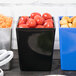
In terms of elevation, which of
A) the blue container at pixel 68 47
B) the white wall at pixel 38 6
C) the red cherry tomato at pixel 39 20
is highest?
the white wall at pixel 38 6

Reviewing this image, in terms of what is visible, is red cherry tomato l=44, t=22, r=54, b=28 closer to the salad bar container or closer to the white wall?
the salad bar container

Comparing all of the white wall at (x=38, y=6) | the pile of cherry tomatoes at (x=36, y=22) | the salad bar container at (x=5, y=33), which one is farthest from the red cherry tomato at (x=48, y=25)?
the white wall at (x=38, y=6)

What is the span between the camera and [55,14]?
1153mm

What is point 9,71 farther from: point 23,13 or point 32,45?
point 23,13

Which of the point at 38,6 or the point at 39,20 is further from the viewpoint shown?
the point at 38,6

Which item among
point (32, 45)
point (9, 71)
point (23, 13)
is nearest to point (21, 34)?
point (32, 45)

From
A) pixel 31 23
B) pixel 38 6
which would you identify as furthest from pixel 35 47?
pixel 38 6

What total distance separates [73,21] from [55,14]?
23cm

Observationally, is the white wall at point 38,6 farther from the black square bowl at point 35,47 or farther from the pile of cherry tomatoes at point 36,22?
the black square bowl at point 35,47

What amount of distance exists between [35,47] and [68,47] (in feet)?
0.41

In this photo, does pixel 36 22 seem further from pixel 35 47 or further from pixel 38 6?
pixel 38 6

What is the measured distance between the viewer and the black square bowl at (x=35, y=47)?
87 centimetres

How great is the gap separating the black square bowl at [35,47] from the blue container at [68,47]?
0.13 ft

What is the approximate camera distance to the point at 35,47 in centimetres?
90
